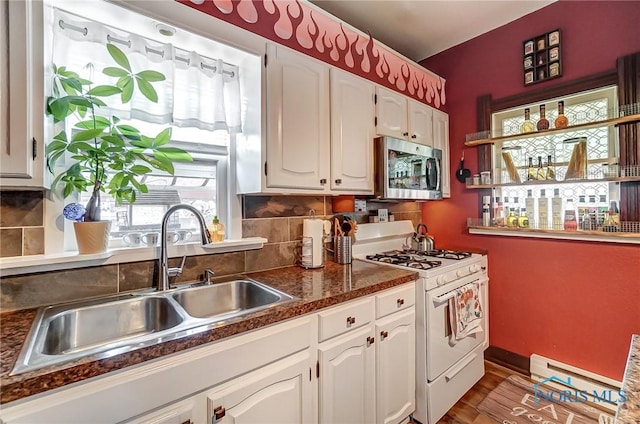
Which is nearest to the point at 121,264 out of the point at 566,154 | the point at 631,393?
the point at 631,393

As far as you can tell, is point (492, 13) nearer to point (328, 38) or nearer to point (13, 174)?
point (328, 38)

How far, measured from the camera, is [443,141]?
266 cm

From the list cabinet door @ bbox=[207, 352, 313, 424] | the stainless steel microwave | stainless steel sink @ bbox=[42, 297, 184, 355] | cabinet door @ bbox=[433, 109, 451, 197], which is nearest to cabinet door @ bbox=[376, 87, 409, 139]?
the stainless steel microwave

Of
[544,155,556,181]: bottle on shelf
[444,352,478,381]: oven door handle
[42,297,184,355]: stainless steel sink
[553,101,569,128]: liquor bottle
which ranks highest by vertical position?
[553,101,569,128]: liquor bottle

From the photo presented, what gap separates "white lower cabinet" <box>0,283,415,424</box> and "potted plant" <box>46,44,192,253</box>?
67 cm

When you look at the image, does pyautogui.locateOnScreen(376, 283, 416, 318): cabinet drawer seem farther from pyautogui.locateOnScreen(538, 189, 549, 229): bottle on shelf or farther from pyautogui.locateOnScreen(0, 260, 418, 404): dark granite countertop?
pyautogui.locateOnScreen(538, 189, 549, 229): bottle on shelf

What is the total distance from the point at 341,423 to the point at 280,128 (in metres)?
1.49

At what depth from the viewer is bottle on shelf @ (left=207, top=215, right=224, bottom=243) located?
62.8 inches

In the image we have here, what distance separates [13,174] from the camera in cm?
95

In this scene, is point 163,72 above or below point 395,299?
above

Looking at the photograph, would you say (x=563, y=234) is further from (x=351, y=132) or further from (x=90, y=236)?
(x=90, y=236)

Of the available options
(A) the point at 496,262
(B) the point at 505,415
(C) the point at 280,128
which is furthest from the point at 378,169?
(B) the point at 505,415

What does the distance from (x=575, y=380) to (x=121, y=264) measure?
2933mm

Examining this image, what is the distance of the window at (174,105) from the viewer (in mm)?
1242
